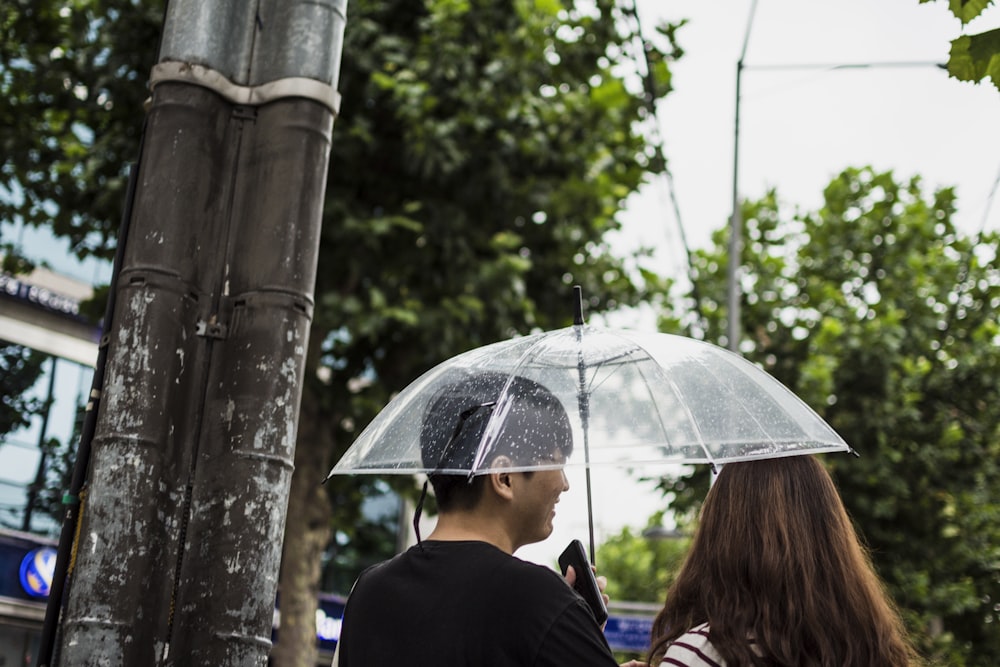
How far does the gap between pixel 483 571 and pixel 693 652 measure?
0.57m

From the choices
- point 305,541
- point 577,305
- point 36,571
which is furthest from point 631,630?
point 577,305

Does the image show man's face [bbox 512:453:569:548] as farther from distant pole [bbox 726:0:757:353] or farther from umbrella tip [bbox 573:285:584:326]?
distant pole [bbox 726:0:757:353]

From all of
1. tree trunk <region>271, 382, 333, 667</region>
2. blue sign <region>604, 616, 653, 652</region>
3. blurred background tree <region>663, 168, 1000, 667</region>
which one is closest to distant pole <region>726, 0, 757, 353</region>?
blurred background tree <region>663, 168, 1000, 667</region>

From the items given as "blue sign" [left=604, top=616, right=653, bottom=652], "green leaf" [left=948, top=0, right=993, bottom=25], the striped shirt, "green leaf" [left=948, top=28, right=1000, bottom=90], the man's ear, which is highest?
"green leaf" [left=948, top=0, right=993, bottom=25]

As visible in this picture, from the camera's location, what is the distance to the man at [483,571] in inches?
78.7

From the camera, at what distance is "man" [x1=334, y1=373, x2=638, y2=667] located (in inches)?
78.7

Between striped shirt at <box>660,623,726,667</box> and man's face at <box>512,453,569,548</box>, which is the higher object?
man's face at <box>512,453,569,548</box>

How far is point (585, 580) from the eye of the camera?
2549 mm

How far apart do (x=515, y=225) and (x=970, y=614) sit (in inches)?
366

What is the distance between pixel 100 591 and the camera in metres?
2.32

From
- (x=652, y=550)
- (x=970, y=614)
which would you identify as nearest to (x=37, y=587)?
(x=970, y=614)

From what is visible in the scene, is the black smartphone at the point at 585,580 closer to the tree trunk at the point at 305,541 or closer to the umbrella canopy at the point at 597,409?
the umbrella canopy at the point at 597,409

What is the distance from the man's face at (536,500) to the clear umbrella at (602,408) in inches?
2.6

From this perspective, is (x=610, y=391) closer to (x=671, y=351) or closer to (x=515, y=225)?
(x=671, y=351)
